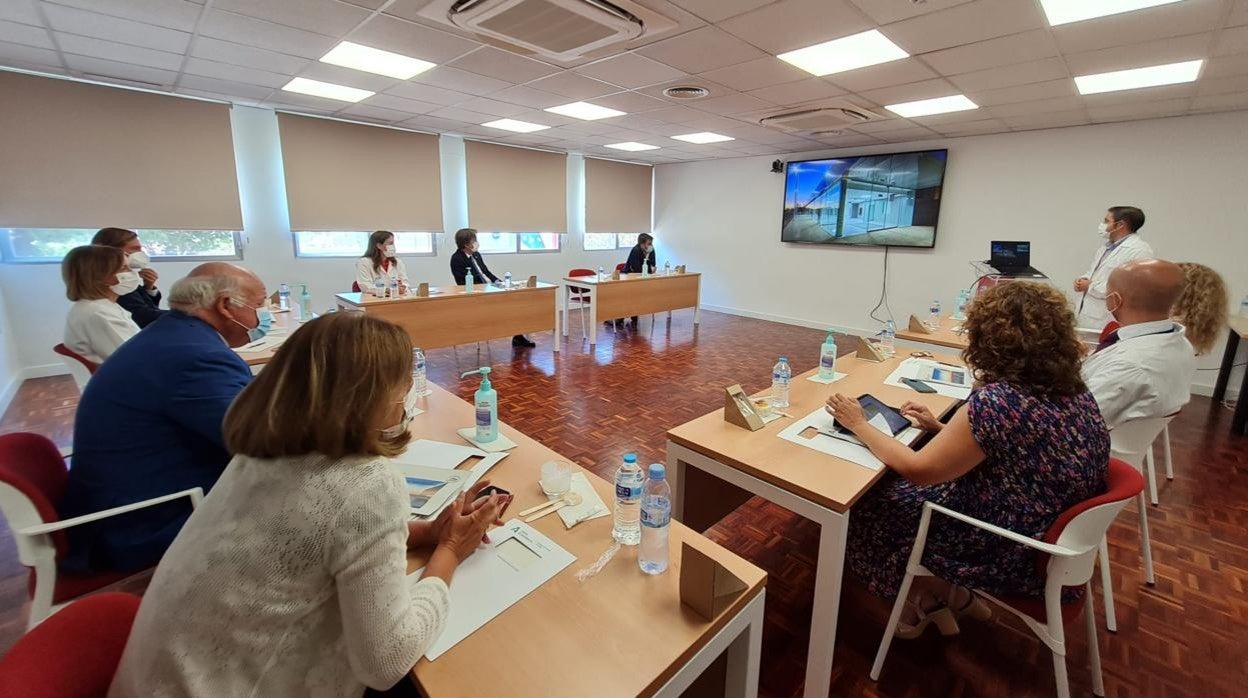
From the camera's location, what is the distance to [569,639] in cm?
93

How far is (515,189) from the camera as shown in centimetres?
743

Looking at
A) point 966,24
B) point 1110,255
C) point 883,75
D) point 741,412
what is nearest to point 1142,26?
point 966,24

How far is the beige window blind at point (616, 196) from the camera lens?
8453 mm

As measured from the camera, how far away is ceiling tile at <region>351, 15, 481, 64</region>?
2906mm

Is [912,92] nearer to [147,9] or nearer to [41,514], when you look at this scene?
[147,9]

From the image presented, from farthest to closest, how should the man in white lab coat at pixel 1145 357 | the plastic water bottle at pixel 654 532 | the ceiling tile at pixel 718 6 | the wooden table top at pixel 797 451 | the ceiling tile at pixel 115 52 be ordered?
1. the ceiling tile at pixel 115 52
2. the ceiling tile at pixel 718 6
3. the man in white lab coat at pixel 1145 357
4. the wooden table top at pixel 797 451
5. the plastic water bottle at pixel 654 532

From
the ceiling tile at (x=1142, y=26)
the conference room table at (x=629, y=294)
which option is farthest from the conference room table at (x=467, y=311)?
the ceiling tile at (x=1142, y=26)

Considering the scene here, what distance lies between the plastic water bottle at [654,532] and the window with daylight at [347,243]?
5.58 m

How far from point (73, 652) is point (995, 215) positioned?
7461mm

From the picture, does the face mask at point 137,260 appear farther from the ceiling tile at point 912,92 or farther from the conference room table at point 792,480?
the ceiling tile at point 912,92

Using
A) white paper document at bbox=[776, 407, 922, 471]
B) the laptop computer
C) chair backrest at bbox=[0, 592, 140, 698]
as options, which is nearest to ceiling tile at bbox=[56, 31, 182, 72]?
chair backrest at bbox=[0, 592, 140, 698]

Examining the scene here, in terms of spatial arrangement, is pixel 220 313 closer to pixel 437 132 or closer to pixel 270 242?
pixel 270 242

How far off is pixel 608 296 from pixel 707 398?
226 centimetres

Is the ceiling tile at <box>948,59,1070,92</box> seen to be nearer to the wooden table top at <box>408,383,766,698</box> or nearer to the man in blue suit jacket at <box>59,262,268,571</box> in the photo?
the wooden table top at <box>408,383,766,698</box>
